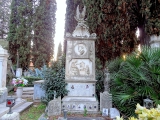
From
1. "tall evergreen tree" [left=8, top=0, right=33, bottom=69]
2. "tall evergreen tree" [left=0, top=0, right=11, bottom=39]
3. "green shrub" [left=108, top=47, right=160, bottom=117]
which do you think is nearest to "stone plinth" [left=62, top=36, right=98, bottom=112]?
"green shrub" [left=108, top=47, right=160, bottom=117]

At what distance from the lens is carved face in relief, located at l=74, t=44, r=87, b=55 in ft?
18.3

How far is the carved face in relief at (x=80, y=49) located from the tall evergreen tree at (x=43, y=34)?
1102 centimetres

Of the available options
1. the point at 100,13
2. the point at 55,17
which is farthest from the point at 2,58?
the point at 55,17

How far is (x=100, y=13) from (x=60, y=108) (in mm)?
5558

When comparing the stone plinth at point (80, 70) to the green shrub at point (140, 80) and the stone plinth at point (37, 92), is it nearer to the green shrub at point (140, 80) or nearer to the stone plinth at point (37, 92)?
the green shrub at point (140, 80)

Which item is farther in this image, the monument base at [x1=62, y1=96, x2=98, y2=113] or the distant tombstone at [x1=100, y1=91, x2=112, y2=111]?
the monument base at [x1=62, y1=96, x2=98, y2=113]

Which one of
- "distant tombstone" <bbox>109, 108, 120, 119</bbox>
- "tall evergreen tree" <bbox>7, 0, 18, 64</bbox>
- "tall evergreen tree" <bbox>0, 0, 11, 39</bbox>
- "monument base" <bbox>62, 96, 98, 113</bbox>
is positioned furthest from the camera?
"tall evergreen tree" <bbox>0, 0, 11, 39</bbox>

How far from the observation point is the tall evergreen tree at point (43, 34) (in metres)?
16.2

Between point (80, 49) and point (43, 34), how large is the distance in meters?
12.1

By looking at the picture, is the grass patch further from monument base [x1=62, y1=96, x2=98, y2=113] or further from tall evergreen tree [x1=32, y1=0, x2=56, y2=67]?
tall evergreen tree [x1=32, y1=0, x2=56, y2=67]

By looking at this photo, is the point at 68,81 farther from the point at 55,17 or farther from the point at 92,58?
the point at 55,17

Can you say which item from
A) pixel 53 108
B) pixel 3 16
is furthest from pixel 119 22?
pixel 3 16

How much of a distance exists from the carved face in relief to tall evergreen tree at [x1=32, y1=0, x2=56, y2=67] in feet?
36.2

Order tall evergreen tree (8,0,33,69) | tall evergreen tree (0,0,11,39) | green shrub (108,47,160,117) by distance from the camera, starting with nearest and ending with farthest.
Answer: green shrub (108,47,160,117), tall evergreen tree (8,0,33,69), tall evergreen tree (0,0,11,39)
